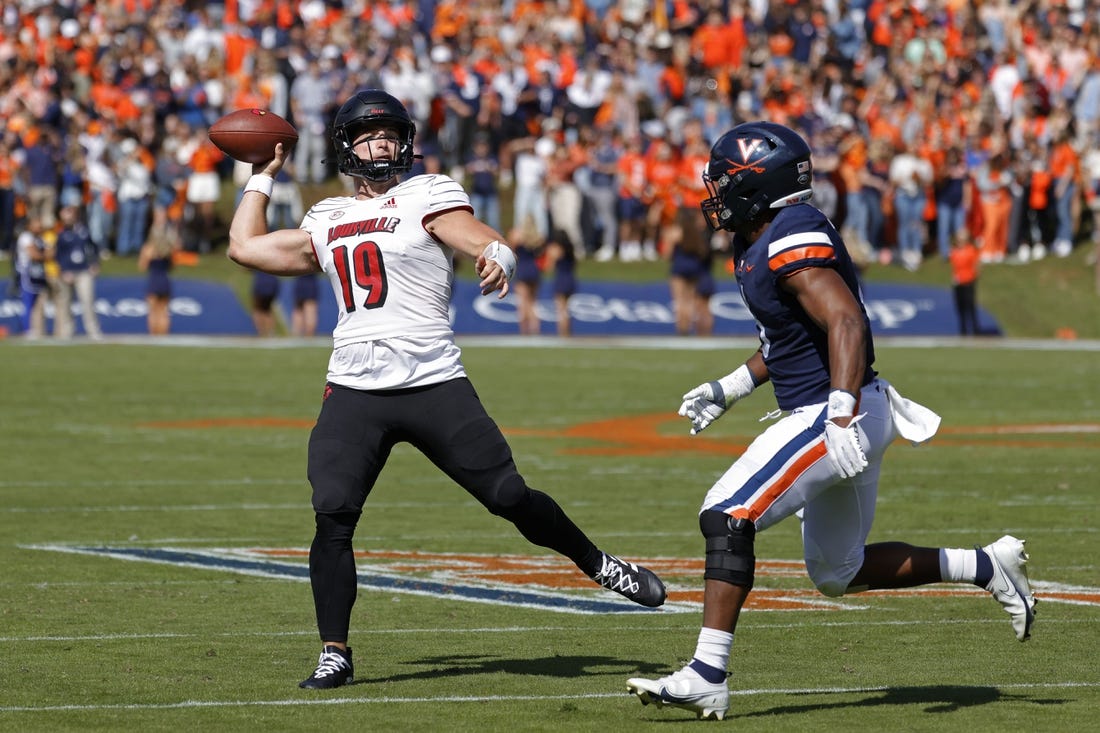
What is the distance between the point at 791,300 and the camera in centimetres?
593

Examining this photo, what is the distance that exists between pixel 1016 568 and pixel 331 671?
7.05ft

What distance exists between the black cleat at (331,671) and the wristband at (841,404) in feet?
5.66

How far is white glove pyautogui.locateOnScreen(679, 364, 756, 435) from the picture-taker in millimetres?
6543

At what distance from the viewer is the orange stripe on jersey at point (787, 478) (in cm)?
576

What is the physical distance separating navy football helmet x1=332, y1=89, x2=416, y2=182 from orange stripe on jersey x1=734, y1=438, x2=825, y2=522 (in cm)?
167

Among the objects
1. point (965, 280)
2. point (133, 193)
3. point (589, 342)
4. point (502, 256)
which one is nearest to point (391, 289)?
point (502, 256)

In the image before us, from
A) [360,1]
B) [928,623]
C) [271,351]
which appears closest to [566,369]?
[271,351]

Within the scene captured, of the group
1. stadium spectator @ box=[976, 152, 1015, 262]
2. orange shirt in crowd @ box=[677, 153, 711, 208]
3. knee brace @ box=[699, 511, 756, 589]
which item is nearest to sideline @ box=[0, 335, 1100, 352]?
orange shirt in crowd @ box=[677, 153, 711, 208]

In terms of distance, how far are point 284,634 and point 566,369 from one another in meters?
15.0

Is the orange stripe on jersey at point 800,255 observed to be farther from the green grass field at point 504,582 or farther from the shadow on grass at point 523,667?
the shadow on grass at point 523,667

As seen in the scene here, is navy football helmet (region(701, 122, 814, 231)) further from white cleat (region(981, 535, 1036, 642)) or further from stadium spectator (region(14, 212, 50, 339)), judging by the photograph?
stadium spectator (region(14, 212, 50, 339))

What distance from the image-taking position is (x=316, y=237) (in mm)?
6496

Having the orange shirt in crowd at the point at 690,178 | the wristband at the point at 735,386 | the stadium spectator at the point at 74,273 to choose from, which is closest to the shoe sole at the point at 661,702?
the wristband at the point at 735,386

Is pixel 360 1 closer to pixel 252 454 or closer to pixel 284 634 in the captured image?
pixel 252 454
